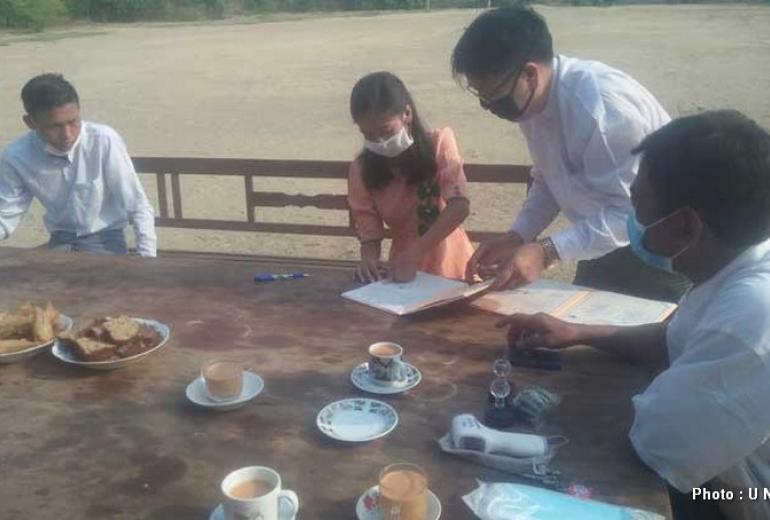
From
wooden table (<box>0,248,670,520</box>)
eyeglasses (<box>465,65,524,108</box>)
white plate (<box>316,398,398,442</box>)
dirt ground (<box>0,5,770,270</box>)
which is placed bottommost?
dirt ground (<box>0,5,770,270</box>)

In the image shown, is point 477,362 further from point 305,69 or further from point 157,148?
point 305,69

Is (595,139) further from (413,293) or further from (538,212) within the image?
(413,293)

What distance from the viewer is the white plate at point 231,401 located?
2.00 meters

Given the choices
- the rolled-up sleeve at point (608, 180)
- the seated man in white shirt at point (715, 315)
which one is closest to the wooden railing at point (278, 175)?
the rolled-up sleeve at point (608, 180)

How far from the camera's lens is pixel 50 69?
19625 mm

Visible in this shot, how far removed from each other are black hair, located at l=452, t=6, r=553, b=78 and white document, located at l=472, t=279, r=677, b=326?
79cm

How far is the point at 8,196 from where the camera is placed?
4.02 meters

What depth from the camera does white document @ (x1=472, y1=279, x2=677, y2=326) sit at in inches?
97.2

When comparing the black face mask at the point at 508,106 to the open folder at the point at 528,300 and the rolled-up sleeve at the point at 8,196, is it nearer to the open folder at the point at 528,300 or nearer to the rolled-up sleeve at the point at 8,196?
the open folder at the point at 528,300

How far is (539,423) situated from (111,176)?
2.98m

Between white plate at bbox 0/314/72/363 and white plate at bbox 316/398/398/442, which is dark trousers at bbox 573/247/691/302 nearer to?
white plate at bbox 316/398/398/442

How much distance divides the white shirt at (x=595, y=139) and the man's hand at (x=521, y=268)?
88mm

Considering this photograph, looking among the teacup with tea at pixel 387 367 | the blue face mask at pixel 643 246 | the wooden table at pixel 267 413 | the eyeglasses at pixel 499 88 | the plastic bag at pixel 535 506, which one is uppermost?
the eyeglasses at pixel 499 88

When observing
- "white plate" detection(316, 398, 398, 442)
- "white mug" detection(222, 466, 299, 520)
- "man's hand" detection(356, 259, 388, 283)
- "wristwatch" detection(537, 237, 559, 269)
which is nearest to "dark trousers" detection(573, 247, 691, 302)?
"wristwatch" detection(537, 237, 559, 269)
